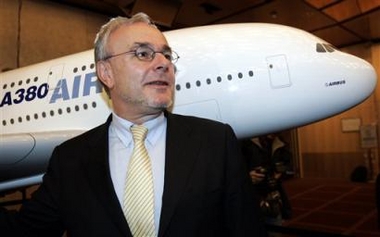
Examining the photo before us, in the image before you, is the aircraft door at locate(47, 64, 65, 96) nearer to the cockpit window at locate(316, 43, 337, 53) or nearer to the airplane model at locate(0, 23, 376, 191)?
the airplane model at locate(0, 23, 376, 191)

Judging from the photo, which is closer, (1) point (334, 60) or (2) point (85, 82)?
(1) point (334, 60)

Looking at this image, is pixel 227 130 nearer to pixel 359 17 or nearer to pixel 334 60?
pixel 334 60

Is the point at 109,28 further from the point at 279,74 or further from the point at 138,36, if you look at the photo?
the point at 279,74

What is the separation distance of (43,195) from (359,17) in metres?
9.45

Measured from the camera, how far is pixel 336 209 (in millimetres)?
6645

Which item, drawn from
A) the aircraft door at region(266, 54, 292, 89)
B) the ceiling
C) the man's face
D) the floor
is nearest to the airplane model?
the aircraft door at region(266, 54, 292, 89)

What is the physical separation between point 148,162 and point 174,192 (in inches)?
7.3

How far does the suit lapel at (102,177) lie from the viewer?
1250mm

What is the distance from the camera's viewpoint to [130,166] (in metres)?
1.38

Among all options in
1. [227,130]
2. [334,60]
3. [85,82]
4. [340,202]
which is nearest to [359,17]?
[340,202]

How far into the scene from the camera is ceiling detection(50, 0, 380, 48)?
26.2ft

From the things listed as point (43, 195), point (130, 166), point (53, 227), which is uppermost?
point (130, 166)

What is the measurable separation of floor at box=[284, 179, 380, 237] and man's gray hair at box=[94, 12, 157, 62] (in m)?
4.41

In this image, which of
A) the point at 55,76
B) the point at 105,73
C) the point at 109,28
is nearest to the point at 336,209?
the point at 55,76
